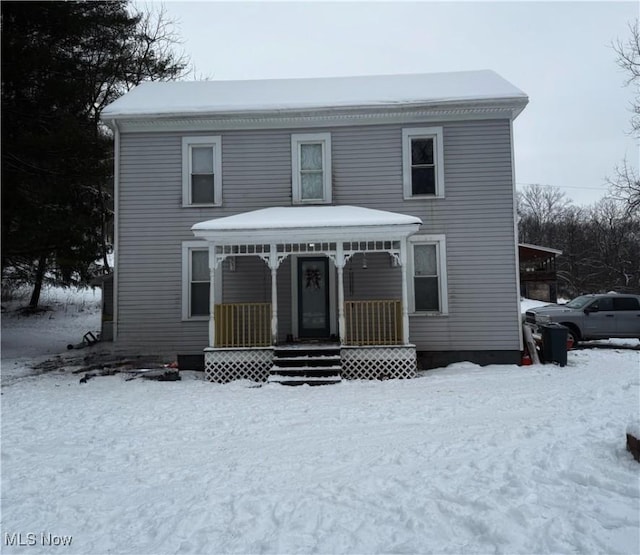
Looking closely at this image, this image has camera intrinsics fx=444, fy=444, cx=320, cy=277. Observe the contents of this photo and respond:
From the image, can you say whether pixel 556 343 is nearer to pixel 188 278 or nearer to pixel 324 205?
pixel 324 205

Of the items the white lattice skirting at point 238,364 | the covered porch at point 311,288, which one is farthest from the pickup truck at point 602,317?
the white lattice skirting at point 238,364

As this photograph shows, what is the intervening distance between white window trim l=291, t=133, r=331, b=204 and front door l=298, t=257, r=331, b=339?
1540 mm

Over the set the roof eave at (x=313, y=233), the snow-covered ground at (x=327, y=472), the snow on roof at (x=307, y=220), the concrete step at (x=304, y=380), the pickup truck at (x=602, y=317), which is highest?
the snow on roof at (x=307, y=220)

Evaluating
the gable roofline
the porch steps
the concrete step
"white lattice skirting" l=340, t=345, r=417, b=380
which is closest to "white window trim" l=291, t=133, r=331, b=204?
the gable roofline

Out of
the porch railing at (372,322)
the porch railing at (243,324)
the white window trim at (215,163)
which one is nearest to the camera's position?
the porch railing at (372,322)

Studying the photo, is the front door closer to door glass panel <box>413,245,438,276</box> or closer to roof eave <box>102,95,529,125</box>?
door glass panel <box>413,245,438,276</box>

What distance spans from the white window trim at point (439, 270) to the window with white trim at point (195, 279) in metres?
4.97

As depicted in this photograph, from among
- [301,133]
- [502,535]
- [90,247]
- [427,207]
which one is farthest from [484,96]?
[90,247]

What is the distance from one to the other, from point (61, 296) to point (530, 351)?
2270 centimetres

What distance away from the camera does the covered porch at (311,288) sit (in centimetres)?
923

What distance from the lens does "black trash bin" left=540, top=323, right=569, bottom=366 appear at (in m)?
10.2

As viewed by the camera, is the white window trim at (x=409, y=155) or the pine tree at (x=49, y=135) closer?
the white window trim at (x=409, y=155)

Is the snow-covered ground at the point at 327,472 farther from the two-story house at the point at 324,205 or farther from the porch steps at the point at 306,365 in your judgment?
the two-story house at the point at 324,205

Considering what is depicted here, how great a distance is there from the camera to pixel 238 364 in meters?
9.34
